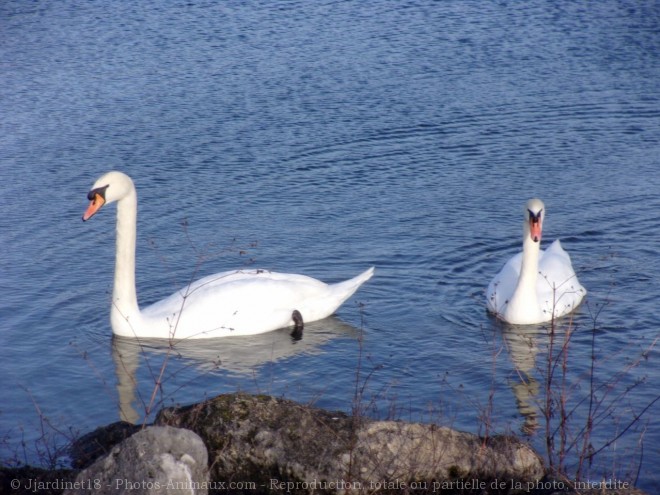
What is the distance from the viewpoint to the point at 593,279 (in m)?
9.52

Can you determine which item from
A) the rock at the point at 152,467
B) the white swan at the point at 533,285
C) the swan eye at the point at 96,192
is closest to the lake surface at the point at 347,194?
the white swan at the point at 533,285

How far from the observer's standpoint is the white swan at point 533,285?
869 cm

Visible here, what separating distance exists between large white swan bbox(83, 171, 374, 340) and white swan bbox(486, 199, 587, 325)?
1.14m

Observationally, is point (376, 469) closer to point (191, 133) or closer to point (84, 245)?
point (84, 245)

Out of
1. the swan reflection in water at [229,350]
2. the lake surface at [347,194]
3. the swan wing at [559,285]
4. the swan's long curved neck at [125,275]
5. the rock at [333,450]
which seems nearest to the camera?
the rock at [333,450]

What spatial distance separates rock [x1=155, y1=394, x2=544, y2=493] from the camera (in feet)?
16.1

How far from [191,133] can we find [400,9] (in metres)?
6.42

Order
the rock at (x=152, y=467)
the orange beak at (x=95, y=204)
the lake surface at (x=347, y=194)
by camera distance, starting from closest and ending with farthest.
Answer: the rock at (x=152, y=467) < the lake surface at (x=347, y=194) < the orange beak at (x=95, y=204)

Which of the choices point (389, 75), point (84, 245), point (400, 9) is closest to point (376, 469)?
point (84, 245)

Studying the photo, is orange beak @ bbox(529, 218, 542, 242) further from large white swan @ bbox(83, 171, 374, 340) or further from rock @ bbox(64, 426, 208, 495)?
rock @ bbox(64, 426, 208, 495)

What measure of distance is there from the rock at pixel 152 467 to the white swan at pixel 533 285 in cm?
480

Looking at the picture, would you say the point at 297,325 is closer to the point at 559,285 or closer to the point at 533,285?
the point at 533,285

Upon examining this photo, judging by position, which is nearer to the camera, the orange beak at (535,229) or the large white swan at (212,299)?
the large white swan at (212,299)

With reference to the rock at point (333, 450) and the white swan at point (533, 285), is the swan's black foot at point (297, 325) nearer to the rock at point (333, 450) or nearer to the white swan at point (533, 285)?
the white swan at point (533, 285)
